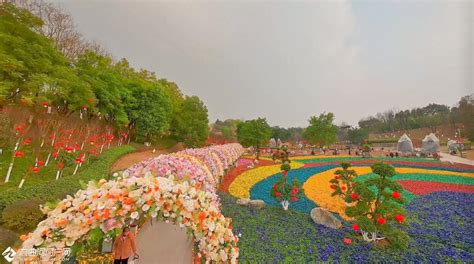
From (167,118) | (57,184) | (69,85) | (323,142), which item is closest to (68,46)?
(69,85)

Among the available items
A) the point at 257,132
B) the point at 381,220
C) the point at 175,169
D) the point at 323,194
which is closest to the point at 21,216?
the point at 175,169

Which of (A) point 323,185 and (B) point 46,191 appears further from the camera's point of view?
(A) point 323,185

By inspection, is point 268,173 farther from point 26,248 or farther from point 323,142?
point 323,142

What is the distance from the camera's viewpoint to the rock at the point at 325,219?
802 centimetres

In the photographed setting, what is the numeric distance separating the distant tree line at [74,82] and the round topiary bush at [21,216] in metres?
7.71

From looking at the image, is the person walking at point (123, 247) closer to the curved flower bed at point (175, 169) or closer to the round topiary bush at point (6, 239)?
the curved flower bed at point (175, 169)

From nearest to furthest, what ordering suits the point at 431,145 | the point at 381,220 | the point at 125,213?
1. the point at 125,213
2. the point at 381,220
3. the point at 431,145

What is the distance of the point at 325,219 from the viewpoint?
323 inches

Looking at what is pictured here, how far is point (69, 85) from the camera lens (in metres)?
15.7

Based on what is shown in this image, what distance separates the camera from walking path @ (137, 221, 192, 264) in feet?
18.0

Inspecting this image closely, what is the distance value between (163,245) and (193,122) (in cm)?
2719

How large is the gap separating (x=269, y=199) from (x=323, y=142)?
3259 centimetres

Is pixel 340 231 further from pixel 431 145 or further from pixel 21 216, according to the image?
pixel 431 145

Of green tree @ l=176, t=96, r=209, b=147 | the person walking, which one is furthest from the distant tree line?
the person walking
